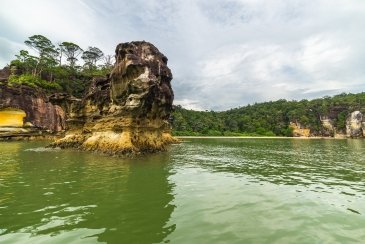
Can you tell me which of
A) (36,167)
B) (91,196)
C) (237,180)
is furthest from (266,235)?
(36,167)

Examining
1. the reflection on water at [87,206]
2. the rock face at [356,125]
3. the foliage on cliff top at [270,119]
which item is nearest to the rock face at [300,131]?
the foliage on cliff top at [270,119]

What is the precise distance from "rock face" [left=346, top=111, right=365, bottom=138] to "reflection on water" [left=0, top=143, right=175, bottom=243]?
13246 cm

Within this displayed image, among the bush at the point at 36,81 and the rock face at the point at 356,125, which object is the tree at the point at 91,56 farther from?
the rock face at the point at 356,125

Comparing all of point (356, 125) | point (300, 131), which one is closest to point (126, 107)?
point (356, 125)

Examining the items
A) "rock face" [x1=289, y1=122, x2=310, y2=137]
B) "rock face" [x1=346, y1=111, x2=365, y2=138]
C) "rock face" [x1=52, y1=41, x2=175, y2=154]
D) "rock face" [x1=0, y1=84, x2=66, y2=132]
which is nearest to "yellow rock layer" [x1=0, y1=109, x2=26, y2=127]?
"rock face" [x1=0, y1=84, x2=66, y2=132]

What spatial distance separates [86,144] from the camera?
36.8 metres

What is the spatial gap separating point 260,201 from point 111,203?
21.8 ft

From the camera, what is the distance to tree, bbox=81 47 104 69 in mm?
104562

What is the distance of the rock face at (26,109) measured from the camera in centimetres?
5784

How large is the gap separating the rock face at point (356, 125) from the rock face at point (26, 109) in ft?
403

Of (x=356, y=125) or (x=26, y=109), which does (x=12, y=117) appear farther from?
(x=356, y=125)

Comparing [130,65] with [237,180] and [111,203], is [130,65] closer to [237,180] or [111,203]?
[237,180]

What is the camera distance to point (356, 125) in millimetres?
126312

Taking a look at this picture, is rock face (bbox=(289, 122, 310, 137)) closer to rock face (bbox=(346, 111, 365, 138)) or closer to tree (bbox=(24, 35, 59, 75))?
rock face (bbox=(346, 111, 365, 138))
